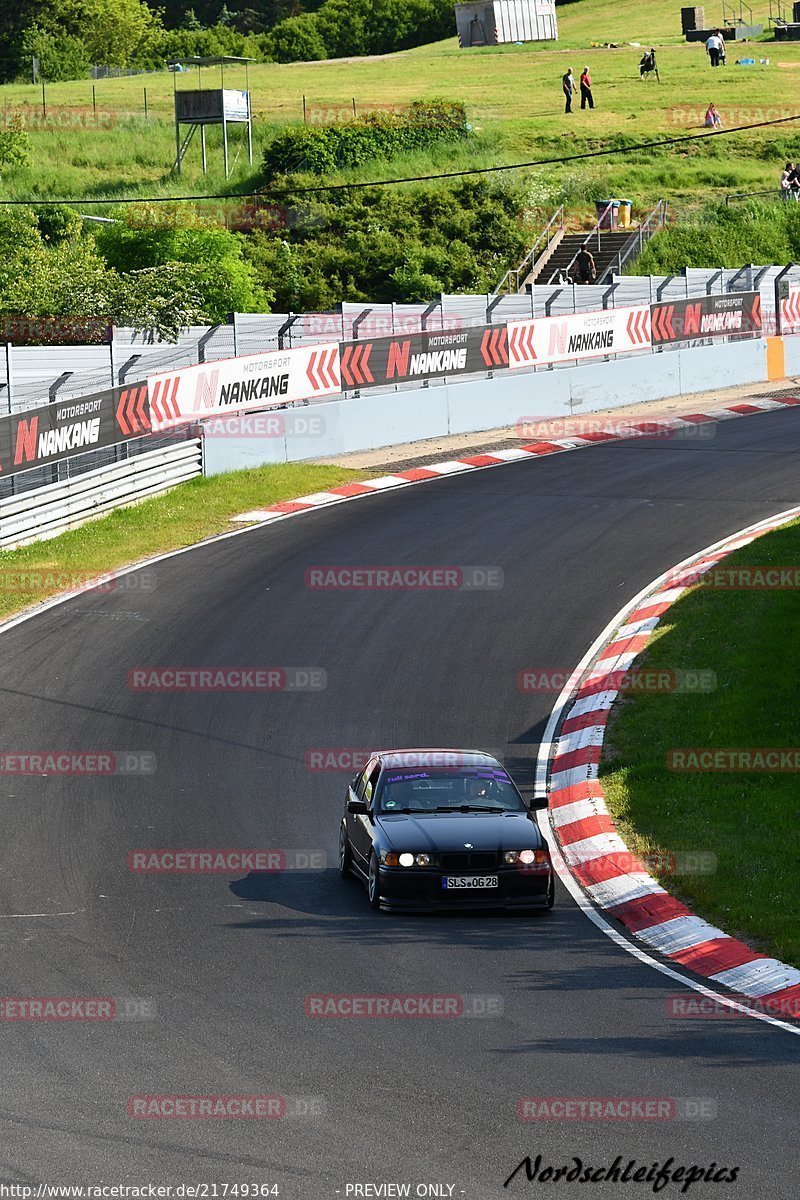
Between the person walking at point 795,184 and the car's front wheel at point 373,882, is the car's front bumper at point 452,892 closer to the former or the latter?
the car's front wheel at point 373,882

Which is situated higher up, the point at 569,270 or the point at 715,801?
the point at 569,270

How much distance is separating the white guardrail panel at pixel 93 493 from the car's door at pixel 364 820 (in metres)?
12.4

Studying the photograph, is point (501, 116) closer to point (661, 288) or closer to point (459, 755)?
point (661, 288)

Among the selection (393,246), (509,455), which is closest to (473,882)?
(509,455)

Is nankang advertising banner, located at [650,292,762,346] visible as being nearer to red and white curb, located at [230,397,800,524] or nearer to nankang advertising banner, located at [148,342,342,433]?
red and white curb, located at [230,397,800,524]

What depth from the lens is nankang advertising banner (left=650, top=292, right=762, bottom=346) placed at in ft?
129

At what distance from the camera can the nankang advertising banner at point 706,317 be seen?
39.3 m

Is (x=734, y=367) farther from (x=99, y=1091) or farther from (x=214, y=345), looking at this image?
(x=99, y=1091)

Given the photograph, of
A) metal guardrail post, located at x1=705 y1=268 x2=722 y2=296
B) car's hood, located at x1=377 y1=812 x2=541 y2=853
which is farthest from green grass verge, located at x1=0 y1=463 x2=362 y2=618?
metal guardrail post, located at x1=705 y1=268 x2=722 y2=296

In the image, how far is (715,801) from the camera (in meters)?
15.2

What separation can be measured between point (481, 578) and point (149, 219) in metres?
36.0

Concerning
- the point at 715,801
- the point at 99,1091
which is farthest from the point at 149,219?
the point at 99,1091

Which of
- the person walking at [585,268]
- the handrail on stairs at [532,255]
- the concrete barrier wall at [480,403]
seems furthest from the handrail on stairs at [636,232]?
the concrete barrier wall at [480,403]

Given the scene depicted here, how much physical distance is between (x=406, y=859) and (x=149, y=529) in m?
14.7
